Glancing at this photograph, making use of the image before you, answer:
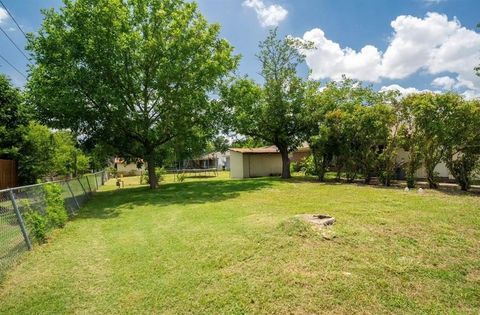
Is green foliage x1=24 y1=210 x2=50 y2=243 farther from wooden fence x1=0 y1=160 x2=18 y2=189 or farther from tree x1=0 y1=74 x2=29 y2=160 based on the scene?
tree x1=0 y1=74 x2=29 y2=160

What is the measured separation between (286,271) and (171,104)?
13740mm

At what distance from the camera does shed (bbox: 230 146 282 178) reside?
27.3 m

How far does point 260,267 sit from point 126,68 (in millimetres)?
13635

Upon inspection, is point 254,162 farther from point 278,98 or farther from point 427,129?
point 427,129

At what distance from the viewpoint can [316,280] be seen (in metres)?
4.41

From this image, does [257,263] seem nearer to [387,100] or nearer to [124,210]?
[124,210]

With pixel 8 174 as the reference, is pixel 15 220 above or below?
below

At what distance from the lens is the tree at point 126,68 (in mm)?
14602

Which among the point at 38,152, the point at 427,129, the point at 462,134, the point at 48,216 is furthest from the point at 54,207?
the point at 462,134

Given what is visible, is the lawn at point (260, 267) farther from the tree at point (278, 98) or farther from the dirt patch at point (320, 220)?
the tree at point (278, 98)

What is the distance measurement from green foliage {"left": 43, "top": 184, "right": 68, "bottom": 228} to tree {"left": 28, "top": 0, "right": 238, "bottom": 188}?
7.04 m

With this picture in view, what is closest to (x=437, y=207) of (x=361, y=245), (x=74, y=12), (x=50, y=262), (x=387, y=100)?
(x=361, y=245)

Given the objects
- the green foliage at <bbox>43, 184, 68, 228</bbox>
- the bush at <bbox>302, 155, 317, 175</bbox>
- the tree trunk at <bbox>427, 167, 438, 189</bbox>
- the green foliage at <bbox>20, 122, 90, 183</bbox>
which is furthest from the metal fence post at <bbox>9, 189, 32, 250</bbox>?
the bush at <bbox>302, 155, 317, 175</bbox>

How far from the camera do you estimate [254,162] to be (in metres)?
28.0
